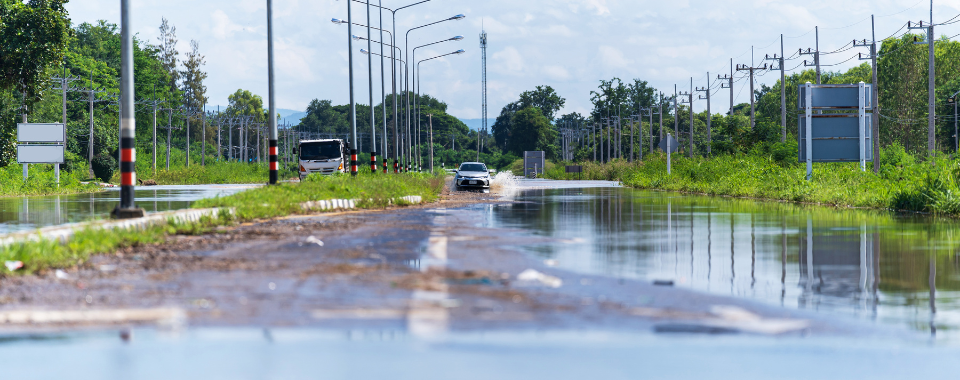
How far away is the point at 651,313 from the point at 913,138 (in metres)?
102

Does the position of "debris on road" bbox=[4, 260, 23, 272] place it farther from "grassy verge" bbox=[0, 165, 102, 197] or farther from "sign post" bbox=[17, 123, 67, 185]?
"sign post" bbox=[17, 123, 67, 185]

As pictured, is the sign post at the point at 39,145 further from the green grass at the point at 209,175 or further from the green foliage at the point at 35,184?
the green grass at the point at 209,175

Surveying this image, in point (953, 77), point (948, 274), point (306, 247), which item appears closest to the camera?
point (948, 274)

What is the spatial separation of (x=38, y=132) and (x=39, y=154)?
103 centimetres

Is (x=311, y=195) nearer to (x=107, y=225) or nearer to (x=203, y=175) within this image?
(x=107, y=225)

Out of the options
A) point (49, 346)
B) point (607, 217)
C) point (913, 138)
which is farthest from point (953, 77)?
point (49, 346)

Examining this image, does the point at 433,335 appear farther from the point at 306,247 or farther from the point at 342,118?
the point at 342,118

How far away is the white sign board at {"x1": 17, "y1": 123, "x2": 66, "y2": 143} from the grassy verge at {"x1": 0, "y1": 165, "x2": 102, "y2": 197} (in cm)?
178

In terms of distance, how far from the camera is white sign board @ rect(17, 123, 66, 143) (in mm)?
43219

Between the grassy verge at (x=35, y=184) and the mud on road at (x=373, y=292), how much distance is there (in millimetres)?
31160

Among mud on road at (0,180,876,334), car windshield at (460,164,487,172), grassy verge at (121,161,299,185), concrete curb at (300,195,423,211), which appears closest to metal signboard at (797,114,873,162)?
concrete curb at (300,195,423,211)

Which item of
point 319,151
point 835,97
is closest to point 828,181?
point 835,97

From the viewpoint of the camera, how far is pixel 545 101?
172 meters

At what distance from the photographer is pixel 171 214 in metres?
15.2
